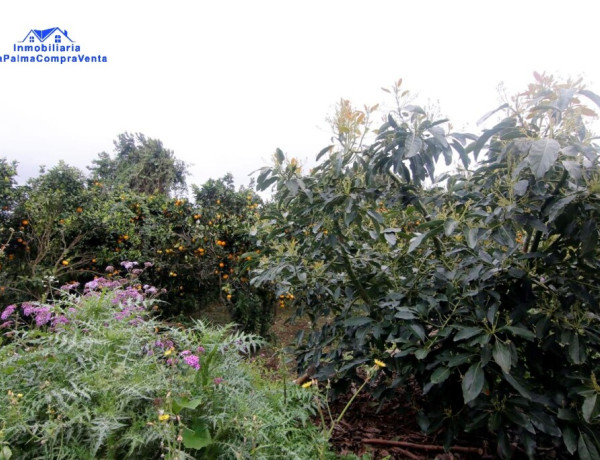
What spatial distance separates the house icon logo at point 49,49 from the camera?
3.20m

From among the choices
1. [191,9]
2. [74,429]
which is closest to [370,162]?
[74,429]

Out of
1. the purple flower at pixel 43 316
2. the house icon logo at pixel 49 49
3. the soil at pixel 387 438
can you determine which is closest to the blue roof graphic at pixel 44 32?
the house icon logo at pixel 49 49

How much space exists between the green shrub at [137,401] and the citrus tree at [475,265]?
44 centimetres

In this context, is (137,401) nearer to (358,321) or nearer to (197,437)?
(197,437)

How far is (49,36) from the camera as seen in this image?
10.9 feet

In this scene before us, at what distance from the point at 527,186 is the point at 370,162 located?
608mm

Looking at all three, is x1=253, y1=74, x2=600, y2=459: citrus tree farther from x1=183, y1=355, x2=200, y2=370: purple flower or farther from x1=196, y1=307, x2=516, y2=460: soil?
x1=183, y1=355, x2=200, y2=370: purple flower

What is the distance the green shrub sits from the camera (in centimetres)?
105

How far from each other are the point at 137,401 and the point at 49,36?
379 centimetres

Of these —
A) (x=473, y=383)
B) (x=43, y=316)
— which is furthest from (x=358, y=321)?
(x=43, y=316)

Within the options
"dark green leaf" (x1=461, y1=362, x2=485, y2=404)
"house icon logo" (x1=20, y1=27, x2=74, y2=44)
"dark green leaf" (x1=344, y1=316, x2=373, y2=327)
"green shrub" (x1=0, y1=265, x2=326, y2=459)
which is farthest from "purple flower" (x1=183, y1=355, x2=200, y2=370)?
"house icon logo" (x1=20, y1=27, x2=74, y2=44)

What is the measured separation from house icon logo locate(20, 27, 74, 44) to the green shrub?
3.06m

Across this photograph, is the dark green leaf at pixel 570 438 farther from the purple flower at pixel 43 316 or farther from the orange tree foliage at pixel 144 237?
the orange tree foliage at pixel 144 237

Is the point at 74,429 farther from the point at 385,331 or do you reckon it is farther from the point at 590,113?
the point at 590,113
